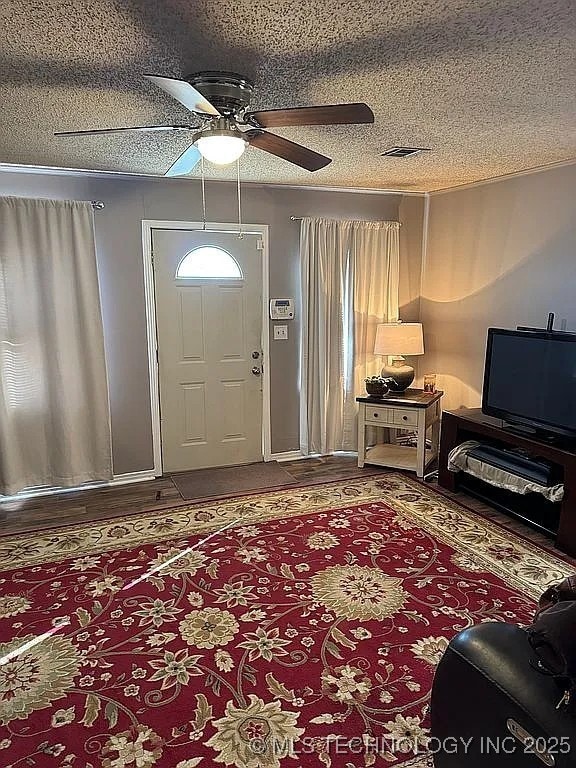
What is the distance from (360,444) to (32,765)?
11.4 ft

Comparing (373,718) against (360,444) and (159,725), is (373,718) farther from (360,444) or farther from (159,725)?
(360,444)

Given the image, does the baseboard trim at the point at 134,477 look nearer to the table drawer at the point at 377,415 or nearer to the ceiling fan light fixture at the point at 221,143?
the table drawer at the point at 377,415

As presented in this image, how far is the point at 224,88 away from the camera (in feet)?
7.26

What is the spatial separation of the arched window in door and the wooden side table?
1553 mm

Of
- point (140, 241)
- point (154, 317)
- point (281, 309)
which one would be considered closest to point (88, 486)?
point (154, 317)

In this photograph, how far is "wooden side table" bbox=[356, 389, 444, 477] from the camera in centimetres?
463

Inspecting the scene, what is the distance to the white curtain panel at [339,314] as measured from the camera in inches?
196

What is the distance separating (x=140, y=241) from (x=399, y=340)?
2307mm

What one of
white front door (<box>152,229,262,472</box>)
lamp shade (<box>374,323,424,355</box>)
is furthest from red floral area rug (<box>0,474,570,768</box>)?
lamp shade (<box>374,323,424,355</box>)

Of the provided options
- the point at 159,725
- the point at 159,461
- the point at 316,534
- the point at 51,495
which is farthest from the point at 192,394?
the point at 159,725

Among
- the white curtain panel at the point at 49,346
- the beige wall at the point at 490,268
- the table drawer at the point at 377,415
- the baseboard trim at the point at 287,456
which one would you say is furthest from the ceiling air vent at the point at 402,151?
the baseboard trim at the point at 287,456

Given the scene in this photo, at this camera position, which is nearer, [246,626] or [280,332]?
[246,626]

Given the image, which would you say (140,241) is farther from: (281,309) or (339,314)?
(339,314)

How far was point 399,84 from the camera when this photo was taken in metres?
2.30
